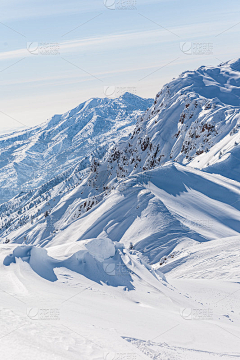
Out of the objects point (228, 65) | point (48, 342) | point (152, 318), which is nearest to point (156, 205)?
point (152, 318)

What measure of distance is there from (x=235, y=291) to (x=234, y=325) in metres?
4.78

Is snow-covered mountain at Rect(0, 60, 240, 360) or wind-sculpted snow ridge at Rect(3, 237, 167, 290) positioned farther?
wind-sculpted snow ridge at Rect(3, 237, 167, 290)

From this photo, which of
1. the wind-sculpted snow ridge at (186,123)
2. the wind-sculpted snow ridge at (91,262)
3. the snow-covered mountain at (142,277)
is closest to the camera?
the snow-covered mountain at (142,277)

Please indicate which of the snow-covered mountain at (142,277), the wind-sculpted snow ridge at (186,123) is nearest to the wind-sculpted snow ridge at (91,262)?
the snow-covered mountain at (142,277)

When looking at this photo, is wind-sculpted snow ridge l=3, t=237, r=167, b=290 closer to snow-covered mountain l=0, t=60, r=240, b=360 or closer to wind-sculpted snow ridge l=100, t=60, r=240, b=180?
snow-covered mountain l=0, t=60, r=240, b=360

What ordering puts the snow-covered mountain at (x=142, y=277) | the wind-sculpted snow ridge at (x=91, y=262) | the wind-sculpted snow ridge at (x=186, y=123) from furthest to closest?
the wind-sculpted snow ridge at (x=186, y=123), the wind-sculpted snow ridge at (x=91, y=262), the snow-covered mountain at (x=142, y=277)

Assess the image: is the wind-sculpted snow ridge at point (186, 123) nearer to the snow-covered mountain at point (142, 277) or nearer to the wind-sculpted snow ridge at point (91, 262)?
the snow-covered mountain at point (142, 277)

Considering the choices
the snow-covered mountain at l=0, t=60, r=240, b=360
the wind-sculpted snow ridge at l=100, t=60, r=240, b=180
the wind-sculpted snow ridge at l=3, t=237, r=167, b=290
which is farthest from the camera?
the wind-sculpted snow ridge at l=100, t=60, r=240, b=180

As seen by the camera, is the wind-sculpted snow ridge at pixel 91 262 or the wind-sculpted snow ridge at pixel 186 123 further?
the wind-sculpted snow ridge at pixel 186 123

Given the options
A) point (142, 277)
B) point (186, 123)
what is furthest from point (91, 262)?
point (186, 123)

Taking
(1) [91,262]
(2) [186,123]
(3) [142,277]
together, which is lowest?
(3) [142,277]

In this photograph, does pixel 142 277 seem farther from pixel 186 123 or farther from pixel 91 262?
pixel 186 123

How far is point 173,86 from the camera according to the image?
11844 centimetres

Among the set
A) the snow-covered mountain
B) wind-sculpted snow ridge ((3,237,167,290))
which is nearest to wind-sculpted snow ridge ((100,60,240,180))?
the snow-covered mountain
